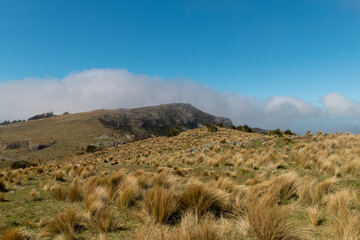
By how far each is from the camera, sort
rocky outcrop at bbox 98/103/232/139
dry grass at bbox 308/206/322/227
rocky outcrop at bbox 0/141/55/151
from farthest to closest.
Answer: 1. rocky outcrop at bbox 98/103/232/139
2. rocky outcrop at bbox 0/141/55/151
3. dry grass at bbox 308/206/322/227

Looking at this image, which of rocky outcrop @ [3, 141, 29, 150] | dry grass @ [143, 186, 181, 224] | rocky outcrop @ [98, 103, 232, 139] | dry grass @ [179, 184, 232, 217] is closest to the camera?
dry grass @ [143, 186, 181, 224]

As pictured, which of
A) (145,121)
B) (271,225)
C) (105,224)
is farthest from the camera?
(145,121)

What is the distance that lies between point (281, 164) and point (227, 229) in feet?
21.2

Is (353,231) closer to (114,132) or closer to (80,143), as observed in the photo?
(80,143)

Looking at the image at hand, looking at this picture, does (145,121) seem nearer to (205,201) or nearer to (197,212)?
(205,201)

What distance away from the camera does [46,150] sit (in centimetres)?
7362

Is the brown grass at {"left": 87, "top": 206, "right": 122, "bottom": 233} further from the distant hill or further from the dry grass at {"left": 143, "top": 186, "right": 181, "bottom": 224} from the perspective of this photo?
the distant hill

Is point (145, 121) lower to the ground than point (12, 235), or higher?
higher

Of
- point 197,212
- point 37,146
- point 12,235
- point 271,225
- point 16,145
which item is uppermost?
point 271,225

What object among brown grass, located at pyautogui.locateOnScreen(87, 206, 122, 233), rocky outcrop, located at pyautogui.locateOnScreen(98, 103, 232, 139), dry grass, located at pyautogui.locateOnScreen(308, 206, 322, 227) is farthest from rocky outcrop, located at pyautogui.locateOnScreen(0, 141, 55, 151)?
dry grass, located at pyautogui.locateOnScreen(308, 206, 322, 227)

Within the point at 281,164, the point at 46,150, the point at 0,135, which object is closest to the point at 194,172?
the point at 281,164

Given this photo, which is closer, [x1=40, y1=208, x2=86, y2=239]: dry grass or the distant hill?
[x1=40, y1=208, x2=86, y2=239]: dry grass

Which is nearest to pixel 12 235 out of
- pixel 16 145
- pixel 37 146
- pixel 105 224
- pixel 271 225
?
pixel 105 224

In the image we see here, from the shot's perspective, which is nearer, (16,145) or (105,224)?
(105,224)
